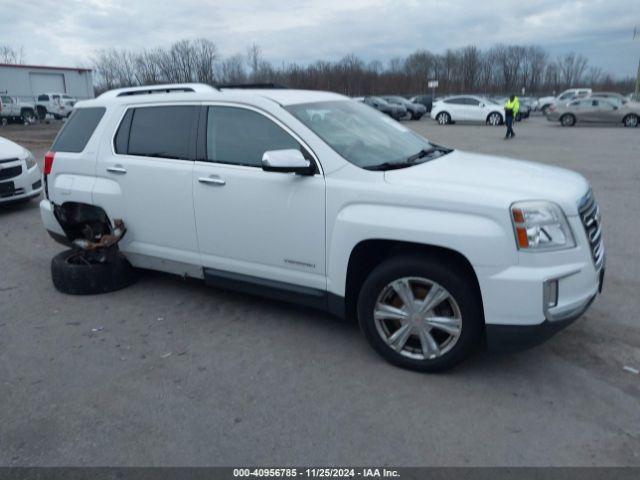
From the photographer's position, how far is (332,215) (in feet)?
12.2

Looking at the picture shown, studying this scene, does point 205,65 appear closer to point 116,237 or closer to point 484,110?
point 484,110

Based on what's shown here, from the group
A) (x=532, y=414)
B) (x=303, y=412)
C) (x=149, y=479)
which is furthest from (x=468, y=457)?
(x=149, y=479)

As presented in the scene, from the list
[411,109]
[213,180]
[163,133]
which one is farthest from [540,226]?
[411,109]

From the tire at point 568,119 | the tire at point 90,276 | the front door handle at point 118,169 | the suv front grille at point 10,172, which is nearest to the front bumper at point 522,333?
the front door handle at point 118,169

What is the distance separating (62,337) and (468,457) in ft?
10.7

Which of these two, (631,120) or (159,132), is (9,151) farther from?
(631,120)

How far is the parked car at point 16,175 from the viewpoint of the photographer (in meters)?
8.49

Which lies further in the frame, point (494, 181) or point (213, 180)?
point (213, 180)

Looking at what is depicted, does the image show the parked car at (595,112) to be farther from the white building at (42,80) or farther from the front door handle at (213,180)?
the white building at (42,80)

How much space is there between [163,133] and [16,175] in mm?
5351

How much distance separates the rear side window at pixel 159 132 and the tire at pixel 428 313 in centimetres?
198

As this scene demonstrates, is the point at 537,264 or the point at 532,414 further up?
the point at 537,264

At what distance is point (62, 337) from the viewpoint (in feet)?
14.1

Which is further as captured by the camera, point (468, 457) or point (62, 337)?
point (62, 337)
